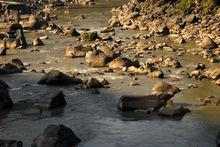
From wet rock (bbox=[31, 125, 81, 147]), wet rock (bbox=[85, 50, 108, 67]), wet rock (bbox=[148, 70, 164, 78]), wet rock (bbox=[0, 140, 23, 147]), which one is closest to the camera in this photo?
wet rock (bbox=[0, 140, 23, 147])

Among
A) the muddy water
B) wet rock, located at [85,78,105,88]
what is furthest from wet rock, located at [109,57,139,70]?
wet rock, located at [85,78,105,88]

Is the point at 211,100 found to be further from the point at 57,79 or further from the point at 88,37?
the point at 88,37

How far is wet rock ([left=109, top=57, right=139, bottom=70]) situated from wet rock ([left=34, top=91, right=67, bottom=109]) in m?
10.6

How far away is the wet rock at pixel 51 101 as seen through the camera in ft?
107


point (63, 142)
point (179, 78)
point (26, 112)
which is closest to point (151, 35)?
point (179, 78)

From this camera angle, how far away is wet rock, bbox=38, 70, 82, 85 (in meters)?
38.5

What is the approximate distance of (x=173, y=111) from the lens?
31.0 m

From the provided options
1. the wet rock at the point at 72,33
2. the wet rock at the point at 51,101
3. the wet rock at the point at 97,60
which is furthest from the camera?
the wet rock at the point at 72,33

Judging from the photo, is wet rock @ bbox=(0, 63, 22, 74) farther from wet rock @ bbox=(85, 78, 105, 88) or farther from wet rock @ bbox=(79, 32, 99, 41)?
wet rock @ bbox=(79, 32, 99, 41)

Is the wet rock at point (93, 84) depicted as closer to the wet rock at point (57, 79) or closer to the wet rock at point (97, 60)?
the wet rock at point (57, 79)

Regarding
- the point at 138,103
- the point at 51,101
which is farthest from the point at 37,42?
the point at 138,103

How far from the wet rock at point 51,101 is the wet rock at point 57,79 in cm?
490

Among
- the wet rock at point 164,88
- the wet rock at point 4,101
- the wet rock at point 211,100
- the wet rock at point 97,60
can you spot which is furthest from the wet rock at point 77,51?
the wet rock at point 211,100

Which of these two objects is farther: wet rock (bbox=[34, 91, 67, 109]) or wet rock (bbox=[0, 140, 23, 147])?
wet rock (bbox=[34, 91, 67, 109])
